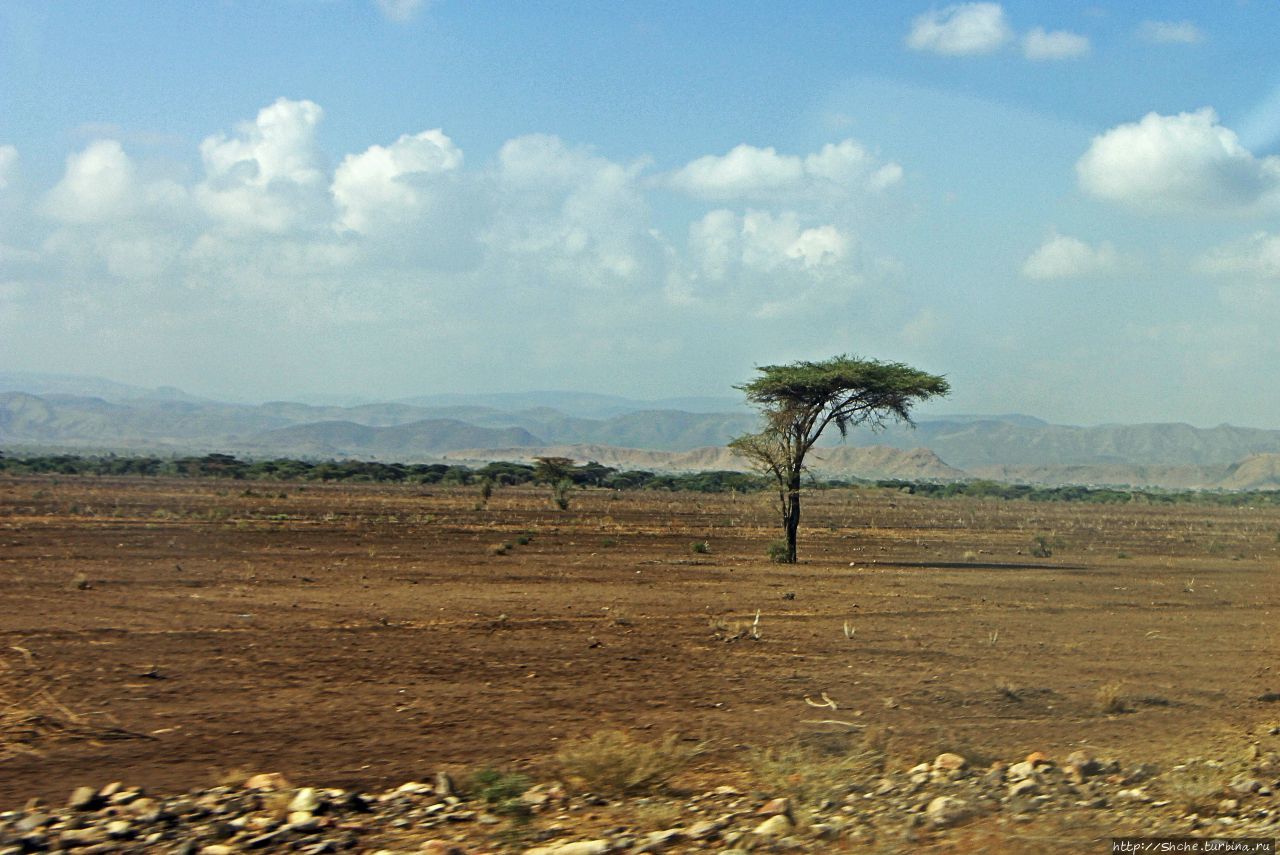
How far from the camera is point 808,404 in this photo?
3031 cm

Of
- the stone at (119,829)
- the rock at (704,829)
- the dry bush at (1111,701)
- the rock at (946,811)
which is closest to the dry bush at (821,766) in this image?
the rock at (946,811)

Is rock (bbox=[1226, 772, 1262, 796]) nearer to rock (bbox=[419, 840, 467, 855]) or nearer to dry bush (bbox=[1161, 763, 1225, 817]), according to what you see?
dry bush (bbox=[1161, 763, 1225, 817])

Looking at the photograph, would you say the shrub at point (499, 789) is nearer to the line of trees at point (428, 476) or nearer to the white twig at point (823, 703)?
the white twig at point (823, 703)

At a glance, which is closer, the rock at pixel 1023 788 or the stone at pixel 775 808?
the stone at pixel 775 808

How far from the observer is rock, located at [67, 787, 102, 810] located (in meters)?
7.74

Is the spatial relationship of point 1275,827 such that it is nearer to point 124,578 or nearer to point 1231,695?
point 1231,695

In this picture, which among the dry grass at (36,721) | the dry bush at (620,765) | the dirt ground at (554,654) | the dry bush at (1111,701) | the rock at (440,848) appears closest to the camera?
the rock at (440,848)

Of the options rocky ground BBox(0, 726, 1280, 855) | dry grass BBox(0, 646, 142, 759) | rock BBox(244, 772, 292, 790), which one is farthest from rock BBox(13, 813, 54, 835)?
dry grass BBox(0, 646, 142, 759)

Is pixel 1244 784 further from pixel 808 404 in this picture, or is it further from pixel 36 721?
pixel 808 404

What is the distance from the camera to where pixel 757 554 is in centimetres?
Result: 3325

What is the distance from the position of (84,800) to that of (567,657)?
6.80 metres

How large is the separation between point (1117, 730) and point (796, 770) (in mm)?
3925

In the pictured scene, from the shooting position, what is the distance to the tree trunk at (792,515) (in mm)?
29569

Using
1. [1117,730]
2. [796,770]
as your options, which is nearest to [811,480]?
[1117,730]
